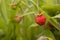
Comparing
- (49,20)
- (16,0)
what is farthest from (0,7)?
(49,20)

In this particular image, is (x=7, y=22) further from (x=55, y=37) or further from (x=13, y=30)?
(x=55, y=37)

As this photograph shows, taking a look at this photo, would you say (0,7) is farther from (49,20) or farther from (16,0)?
(49,20)

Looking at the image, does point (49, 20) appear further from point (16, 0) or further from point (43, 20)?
point (16, 0)

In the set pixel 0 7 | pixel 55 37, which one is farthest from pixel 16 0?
pixel 55 37

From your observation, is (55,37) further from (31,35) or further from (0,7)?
(0,7)
